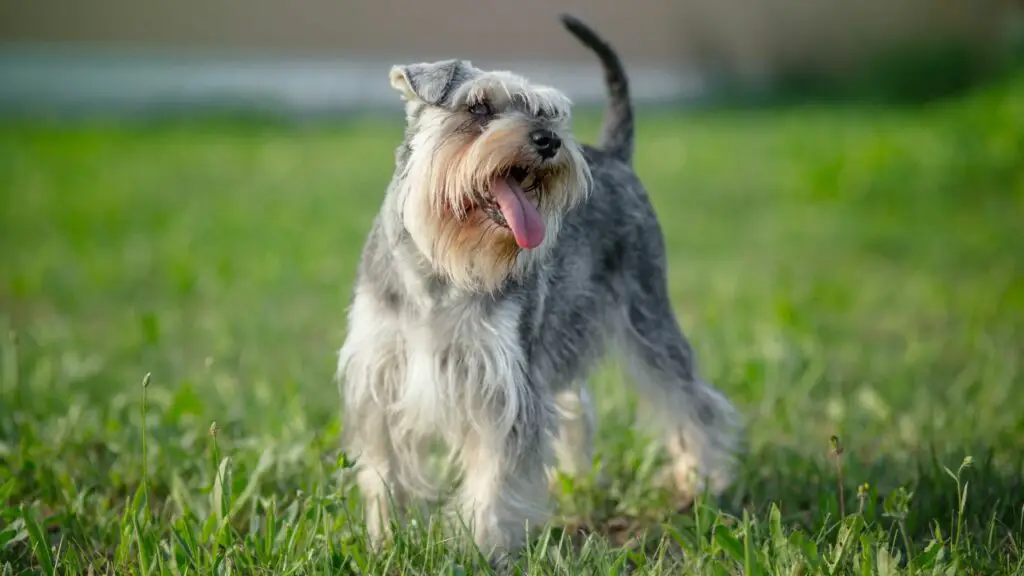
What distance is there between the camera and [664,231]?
11.1 m

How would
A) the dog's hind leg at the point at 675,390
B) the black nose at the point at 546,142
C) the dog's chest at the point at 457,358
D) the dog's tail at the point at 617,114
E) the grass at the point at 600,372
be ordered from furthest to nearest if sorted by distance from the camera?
the dog's tail at the point at 617,114
the dog's hind leg at the point at 675,390
the dog's chest at the point at 457,358
the grass at the point at 600,372
the black nose at the point at 546,142

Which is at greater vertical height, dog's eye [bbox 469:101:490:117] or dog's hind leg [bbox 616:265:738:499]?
dog's eye [bbox 469:101:490:117]

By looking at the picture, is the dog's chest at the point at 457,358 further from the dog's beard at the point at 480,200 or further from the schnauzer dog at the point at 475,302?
the dog's beard at the point at 480,200

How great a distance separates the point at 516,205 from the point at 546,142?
255mm

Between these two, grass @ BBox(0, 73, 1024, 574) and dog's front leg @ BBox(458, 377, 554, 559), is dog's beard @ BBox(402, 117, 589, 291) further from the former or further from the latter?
grass @ BBox(0, 73, 1024, 574)

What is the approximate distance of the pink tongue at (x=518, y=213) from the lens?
12.5 ft

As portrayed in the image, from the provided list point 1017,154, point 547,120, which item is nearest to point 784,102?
point 1017,154

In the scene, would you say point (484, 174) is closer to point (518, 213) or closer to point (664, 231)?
point (518, 213)

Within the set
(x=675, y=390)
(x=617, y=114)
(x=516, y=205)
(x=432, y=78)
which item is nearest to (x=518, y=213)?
(x=516, y=205)

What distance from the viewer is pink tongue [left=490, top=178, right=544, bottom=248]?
382 centimetres

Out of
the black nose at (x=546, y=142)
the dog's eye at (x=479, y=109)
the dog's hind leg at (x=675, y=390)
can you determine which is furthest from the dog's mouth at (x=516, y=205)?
the dog's hind leg at (x=675, y=390)

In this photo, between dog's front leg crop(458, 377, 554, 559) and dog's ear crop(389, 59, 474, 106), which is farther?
dog's front leg crop(458, 377, 554, 559)

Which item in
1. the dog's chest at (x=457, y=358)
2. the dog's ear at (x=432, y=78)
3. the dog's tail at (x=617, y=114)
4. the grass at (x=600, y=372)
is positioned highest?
the dog's ear at (x=432, y=78)

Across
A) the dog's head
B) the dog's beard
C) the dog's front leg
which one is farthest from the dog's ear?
the dog's front leg
